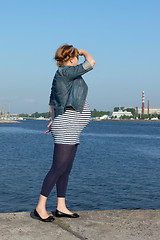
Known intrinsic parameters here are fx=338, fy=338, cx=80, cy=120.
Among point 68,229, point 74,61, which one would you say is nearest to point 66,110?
point 74,61

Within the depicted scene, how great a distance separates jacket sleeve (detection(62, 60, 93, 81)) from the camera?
3387 millimetres

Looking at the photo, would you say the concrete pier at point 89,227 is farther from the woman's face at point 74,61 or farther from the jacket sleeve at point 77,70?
the woman's face at point 74,61

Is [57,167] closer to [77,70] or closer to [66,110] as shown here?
[66,110]

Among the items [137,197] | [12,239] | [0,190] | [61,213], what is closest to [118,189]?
[137,197]

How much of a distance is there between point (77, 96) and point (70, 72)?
0.25 m

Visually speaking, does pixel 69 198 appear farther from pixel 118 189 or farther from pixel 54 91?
pixel 54 91

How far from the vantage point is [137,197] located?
12016 millimetres

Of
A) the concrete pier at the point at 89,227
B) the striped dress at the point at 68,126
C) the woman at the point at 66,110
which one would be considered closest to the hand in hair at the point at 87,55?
the woman at the point at 66,110

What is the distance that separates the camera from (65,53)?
3.55m

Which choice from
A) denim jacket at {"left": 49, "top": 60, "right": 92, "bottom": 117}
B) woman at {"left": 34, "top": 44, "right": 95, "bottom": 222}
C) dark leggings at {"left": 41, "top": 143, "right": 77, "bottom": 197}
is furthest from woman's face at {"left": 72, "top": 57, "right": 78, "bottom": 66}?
dark leggings at {"left": 41, "top": 143, "right": 77, "bottom": 197}

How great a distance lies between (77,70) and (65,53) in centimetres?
29

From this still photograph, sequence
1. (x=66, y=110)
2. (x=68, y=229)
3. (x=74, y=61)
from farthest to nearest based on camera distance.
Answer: (x=74, y=61)
(x=66, y=110)
(x=68, y=229)

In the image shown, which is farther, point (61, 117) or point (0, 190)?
point (0, 190)

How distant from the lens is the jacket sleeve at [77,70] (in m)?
3.39
